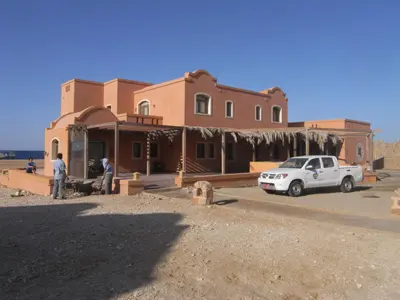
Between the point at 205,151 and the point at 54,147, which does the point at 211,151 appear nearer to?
the point at 205,151

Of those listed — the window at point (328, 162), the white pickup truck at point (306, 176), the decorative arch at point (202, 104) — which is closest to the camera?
the white pickup truck at point (306, 176)

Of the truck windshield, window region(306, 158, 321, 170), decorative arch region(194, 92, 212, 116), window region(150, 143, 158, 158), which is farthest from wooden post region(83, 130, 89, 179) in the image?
window region(306, 158, 321, 170)

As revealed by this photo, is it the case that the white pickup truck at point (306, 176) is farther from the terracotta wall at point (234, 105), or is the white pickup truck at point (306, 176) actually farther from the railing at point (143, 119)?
the railing at point (143, 119)

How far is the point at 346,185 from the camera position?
15.9 meters

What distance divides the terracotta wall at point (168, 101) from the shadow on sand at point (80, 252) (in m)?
13.4

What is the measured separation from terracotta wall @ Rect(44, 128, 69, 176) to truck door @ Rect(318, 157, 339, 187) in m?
13.0

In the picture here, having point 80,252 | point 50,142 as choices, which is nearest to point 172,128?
point 50,142

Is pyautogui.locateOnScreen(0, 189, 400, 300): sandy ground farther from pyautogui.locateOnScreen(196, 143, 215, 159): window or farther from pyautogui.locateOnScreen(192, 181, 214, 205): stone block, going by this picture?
pyautogui.locateOnScreen(196, 143, 215, 159): window

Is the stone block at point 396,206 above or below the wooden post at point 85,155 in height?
below

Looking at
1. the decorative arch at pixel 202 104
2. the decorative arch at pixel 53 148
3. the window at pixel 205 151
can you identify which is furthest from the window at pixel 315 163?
the decorative arch at pixel 53 148

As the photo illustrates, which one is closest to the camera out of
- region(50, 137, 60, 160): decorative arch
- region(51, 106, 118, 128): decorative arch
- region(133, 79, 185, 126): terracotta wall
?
region(51, 106, 118, 128): decorative arch

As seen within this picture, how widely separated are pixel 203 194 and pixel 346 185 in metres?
7.40

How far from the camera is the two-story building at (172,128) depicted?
20297mm

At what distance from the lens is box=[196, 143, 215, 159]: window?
2462 centimetres
